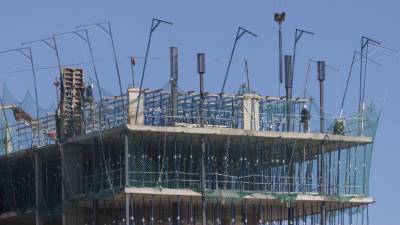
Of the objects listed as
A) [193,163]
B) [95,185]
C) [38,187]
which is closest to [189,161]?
[193,163]

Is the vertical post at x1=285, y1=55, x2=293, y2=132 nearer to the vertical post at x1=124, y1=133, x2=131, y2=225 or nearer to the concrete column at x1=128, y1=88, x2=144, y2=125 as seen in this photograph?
the concrete column at x1=128, y1=88, x2=144, y2=125

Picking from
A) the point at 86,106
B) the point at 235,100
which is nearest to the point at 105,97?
the point at 86,106

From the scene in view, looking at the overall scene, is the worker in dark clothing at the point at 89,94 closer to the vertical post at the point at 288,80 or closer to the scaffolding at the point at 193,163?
the scaffolding at the point at 193,163

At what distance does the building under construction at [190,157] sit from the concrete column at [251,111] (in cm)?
7

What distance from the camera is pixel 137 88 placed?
300ft

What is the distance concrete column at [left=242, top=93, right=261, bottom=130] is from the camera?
94.5m

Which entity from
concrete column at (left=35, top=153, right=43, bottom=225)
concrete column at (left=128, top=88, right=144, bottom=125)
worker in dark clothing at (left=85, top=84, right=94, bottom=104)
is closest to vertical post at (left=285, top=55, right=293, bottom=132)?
concrete column at (left=128, top=88, right=144, bottom=125)

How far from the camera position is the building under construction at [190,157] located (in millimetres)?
91438

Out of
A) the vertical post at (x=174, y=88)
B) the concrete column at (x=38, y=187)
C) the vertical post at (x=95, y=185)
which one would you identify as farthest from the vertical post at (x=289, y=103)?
the concrete column at (x=38, y=187)

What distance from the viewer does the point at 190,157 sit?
305 feet

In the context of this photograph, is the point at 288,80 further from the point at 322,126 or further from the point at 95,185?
the point at 95,185

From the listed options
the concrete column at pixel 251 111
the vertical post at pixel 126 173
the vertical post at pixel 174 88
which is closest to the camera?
the vertical post at pixel 126 173

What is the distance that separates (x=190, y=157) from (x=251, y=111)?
17.5 ft

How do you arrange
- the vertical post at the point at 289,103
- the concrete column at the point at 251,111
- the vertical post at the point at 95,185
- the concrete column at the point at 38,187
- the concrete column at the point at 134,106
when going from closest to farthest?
the concrete column at the point at 134,106 < the vertical post at the point at 95,185 < the concrete column at the point at 251,111 < the vertical post at the point at 289,103 < the concrete column at the point at 38,187
